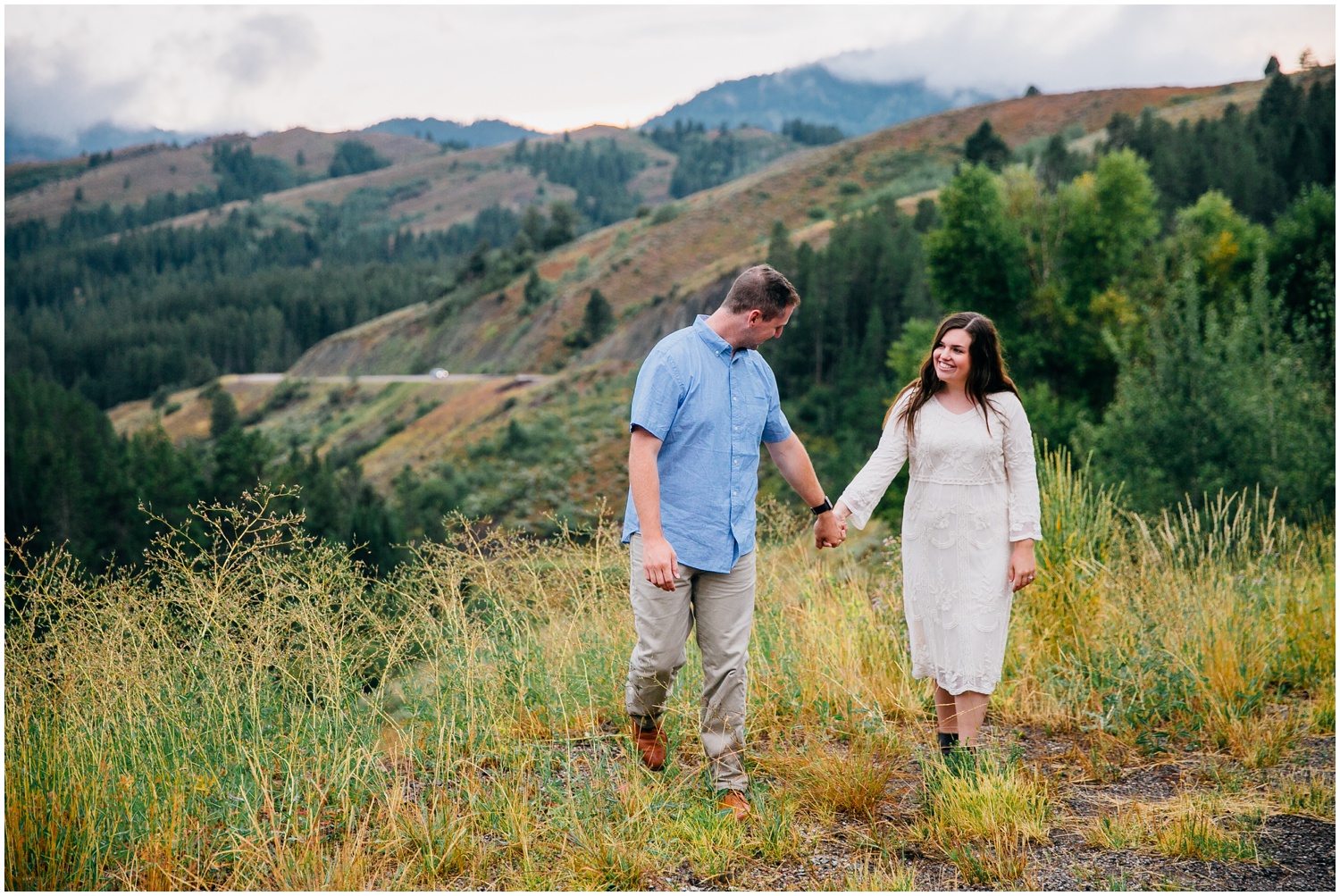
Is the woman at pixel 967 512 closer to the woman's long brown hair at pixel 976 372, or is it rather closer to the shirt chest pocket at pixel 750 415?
the woman's long brown hair at pixel 976 372

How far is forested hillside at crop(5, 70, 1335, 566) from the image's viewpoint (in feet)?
60.4

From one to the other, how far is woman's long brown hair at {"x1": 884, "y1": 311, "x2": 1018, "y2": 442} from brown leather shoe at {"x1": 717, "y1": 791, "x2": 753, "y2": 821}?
1.42 m

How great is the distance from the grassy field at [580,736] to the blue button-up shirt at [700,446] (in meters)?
0.84

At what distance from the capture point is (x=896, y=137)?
2569 inches

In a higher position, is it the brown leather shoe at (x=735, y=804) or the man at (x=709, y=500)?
the man at (x=709, y=500)

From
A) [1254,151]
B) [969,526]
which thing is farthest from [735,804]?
[1254,151]

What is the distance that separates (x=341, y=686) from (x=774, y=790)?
1618mm

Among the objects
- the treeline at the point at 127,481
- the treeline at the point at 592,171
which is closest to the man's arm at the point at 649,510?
the treeline at the point at 127,481

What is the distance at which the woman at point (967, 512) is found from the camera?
3324mm

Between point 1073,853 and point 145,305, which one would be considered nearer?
point 1073,853

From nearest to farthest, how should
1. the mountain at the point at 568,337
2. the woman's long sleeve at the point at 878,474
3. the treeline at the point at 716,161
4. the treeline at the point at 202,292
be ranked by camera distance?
the woman's long sleeve at the point at 878,474 → the mountain at the point at 568,337 → the treeline at the point at 202,292 → the treeline at the point at 716,161

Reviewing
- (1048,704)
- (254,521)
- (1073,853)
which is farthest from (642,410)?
(1048,704)

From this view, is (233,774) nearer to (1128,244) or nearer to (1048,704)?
(1048,704)

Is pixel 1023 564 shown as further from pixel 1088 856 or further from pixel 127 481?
pixel 127 481
